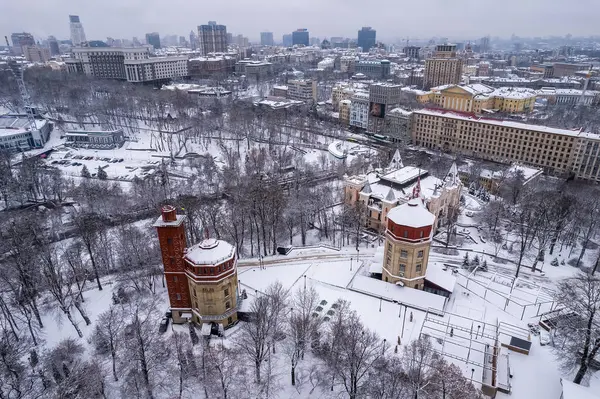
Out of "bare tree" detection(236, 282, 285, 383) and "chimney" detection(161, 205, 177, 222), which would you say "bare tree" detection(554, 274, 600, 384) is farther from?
"chimney" detection(161, 205, 177, 222)

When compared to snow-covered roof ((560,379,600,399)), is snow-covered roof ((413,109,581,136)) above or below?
above

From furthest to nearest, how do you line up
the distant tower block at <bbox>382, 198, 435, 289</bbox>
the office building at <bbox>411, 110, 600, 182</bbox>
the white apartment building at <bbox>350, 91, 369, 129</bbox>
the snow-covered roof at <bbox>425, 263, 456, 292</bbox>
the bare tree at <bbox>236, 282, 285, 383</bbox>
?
1. the white apartment building at <bbox>350, 91, 369, 129</bbox>
2. the office building at <bbox>411, 110, 600, 182</bbox>
3. the snow-covered roof at <bbox>425, 263, 456, 292</bbox>
4. the distant tower block at <bbox>382, 198, 435, 289</bbox>
5. the bare tree at <bbox>236, 282, 285, 383</bbox>

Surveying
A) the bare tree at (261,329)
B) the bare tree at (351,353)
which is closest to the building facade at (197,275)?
the bare tree at (261,329)

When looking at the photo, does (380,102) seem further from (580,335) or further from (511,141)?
(580,335)

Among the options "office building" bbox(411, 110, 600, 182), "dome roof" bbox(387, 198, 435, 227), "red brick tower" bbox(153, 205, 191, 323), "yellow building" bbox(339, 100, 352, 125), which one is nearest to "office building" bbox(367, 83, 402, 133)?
"office building" bbox(411, 110, 600, 182)

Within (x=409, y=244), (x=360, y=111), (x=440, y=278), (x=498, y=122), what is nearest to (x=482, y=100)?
(x=498, y=122)

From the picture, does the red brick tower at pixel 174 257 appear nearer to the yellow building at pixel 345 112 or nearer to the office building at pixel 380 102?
the office building at pixel 380 102

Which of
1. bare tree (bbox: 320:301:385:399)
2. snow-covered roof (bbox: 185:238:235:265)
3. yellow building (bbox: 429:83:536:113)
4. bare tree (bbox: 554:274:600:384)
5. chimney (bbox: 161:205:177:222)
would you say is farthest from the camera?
yellow building (bbox: 429:83:536:113)
